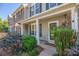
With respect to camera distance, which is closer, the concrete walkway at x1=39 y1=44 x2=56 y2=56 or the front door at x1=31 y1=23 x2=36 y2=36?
the concrete walkway at x1=39 y1=44 x2=56 y2=56

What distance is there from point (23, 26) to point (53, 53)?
1584 mm

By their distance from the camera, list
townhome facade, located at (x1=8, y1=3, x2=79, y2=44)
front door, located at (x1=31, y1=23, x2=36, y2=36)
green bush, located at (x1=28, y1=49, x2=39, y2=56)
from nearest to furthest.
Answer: green bush, located at (x1=28, y1=49, x2=39, y2=56)
townhome facade, located at (x1=8, y1=3, x2=79, y2=44)
front door, located at (x1=31, y1=23, x2=36, y2=36)

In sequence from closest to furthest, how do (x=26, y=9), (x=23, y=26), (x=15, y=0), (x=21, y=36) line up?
(x=15, y=0)
(x=21, y=36)
(x=23, y=26)
(x=26, y=9)

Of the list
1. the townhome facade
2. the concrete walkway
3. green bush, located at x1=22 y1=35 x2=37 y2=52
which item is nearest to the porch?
the townhome facade

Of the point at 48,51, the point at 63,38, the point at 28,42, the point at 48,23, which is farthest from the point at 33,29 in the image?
the point at 63,38

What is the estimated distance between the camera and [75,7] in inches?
248

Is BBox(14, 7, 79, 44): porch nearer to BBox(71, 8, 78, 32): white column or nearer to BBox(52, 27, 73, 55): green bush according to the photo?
BBox(71, 8, 78, 32): white column

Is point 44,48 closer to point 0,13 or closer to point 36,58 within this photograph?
point 36,58

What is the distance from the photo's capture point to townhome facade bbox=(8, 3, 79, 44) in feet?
21.1

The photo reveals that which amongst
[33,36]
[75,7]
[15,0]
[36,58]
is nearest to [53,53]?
[36,58]

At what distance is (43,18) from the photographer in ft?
26.2

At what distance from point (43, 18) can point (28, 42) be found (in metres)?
1.48

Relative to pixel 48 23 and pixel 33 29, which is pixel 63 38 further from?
pixel 48 23

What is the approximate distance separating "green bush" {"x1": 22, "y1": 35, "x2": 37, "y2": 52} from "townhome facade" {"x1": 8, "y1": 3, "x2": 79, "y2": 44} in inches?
5.5
